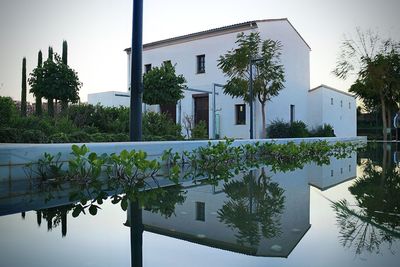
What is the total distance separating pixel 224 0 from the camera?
1543cm

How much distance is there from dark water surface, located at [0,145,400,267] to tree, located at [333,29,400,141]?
23785 mm

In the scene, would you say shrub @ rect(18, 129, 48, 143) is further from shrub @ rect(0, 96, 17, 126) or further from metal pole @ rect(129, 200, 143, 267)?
metal pole @ rect(129, 200, 143, 267)

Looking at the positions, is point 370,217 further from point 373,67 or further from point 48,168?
point 373,67

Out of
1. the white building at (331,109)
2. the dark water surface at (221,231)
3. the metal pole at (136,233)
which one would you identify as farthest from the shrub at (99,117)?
the white building at (331,109)

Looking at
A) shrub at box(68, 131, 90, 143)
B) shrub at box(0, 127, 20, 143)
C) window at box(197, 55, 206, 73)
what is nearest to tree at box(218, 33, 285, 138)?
window at box(197, 55, 206, 73)

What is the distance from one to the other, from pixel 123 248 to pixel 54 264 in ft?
1.71

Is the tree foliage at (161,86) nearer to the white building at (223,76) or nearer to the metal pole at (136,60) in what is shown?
the white building at (223,76)

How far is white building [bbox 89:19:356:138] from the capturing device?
2212 centimetres

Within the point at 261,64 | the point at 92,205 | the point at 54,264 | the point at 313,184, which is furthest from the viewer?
the point at 261,64

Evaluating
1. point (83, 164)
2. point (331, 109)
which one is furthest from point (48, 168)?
point (331, 109)

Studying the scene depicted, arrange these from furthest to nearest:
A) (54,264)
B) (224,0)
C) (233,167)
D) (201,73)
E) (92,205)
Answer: (201,73) < (224,0) < (233,167) < (92,205) < (54,264)

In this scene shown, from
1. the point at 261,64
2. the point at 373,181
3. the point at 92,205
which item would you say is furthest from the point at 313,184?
the point at 261,64

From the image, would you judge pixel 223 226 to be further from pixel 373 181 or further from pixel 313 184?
pixel 373 181

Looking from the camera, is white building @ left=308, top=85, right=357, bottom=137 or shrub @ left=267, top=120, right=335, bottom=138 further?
white building @ left=308, top=85, right=357, bottom=137
